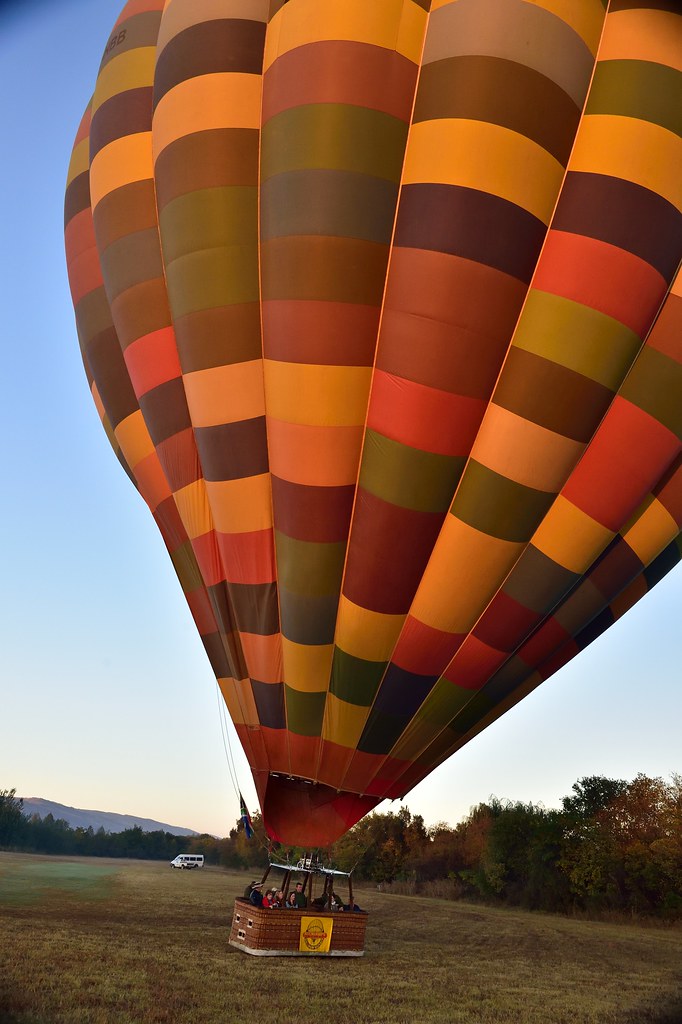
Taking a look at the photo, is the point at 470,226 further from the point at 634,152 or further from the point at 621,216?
the point at 634,152

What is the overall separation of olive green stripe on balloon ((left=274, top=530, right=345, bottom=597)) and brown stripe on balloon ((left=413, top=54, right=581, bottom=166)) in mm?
3211

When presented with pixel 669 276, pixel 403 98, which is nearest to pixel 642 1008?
pixel 669 276

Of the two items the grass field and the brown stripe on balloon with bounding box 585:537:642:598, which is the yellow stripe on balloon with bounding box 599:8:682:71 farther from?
the grass field

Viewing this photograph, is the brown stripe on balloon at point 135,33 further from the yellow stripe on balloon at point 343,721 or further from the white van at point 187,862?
the white van at point 187,862

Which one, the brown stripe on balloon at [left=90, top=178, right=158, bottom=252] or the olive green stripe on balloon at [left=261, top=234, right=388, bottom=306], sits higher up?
the brown stripe on balloon at [left=90, top=178, right=158, bottom=252]

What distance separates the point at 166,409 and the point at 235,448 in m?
0.89

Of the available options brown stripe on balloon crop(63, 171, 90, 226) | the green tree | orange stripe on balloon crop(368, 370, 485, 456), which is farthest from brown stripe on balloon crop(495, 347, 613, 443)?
the green tree

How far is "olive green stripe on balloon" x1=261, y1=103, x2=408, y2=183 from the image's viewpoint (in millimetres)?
5367

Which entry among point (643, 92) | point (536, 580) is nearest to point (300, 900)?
point (536, 580)

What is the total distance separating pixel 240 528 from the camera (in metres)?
6.63

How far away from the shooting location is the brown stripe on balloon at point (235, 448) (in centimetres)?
632

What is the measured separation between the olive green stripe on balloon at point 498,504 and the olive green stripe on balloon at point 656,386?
3.28 ft

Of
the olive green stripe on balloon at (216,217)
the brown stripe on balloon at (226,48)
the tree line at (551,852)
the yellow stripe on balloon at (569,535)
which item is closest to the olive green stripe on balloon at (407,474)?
the yellow stripe on balloon at (569,535)

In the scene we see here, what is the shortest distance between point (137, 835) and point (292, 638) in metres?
52.7
